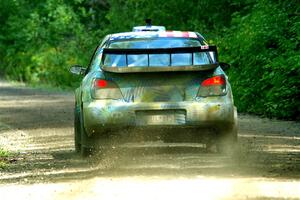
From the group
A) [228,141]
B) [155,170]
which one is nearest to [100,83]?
[155,170]

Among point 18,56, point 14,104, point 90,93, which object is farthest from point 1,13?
point 90,93

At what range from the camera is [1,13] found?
181 ft

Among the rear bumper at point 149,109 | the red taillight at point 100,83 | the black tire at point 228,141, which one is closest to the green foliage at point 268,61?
the black tire at point 228,141

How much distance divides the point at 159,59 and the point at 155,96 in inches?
24.4

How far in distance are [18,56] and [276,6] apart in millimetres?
30572

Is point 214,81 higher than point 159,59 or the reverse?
the reverse

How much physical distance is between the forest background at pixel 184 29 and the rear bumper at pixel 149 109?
6.19 m

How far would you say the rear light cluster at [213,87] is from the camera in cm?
1109

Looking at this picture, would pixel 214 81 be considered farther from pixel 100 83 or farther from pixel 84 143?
pixel 84 143

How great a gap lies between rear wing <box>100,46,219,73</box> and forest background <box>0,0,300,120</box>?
5860mm

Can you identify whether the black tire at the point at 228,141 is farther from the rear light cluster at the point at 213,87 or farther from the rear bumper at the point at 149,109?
the rear light cluster at the point at 213,87

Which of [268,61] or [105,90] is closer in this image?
[105,90]

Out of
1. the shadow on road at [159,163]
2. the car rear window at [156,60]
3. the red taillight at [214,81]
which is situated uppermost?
the car rear window at [156,60]

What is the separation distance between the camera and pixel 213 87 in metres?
11.2
